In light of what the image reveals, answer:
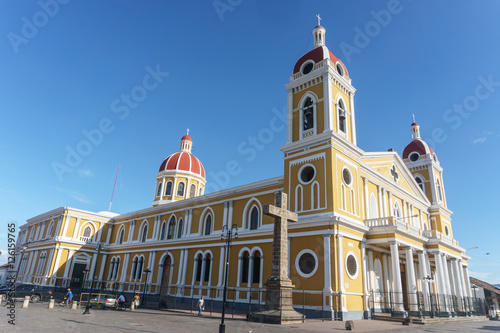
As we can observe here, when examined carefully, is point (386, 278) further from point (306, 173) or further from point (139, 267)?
point (139, 267)

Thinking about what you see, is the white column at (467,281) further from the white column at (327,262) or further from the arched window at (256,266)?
the arched window at (256,266)

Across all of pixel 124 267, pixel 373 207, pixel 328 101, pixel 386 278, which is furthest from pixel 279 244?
pixel 124 267

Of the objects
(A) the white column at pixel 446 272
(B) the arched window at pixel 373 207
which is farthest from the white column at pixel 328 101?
(A) the white column at pixel 446 272

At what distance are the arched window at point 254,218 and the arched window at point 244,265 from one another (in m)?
2.24

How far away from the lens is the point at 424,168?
1400 inches

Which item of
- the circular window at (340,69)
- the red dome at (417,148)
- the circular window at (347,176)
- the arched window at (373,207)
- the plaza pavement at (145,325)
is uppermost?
the circular window at (340,69)

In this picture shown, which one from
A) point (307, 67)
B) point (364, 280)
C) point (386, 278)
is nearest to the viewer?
point (364, 280)

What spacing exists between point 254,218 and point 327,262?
355 inches

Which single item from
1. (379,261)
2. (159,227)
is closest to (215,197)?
(159,227)

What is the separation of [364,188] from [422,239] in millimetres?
5333

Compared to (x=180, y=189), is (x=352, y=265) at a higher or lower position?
lower

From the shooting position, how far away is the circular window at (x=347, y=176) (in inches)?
915

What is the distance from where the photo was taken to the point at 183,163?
145 ft

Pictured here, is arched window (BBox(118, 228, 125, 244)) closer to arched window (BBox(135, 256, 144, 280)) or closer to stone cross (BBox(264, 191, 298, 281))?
arched window (BBox(135, 256, 144, 280))
